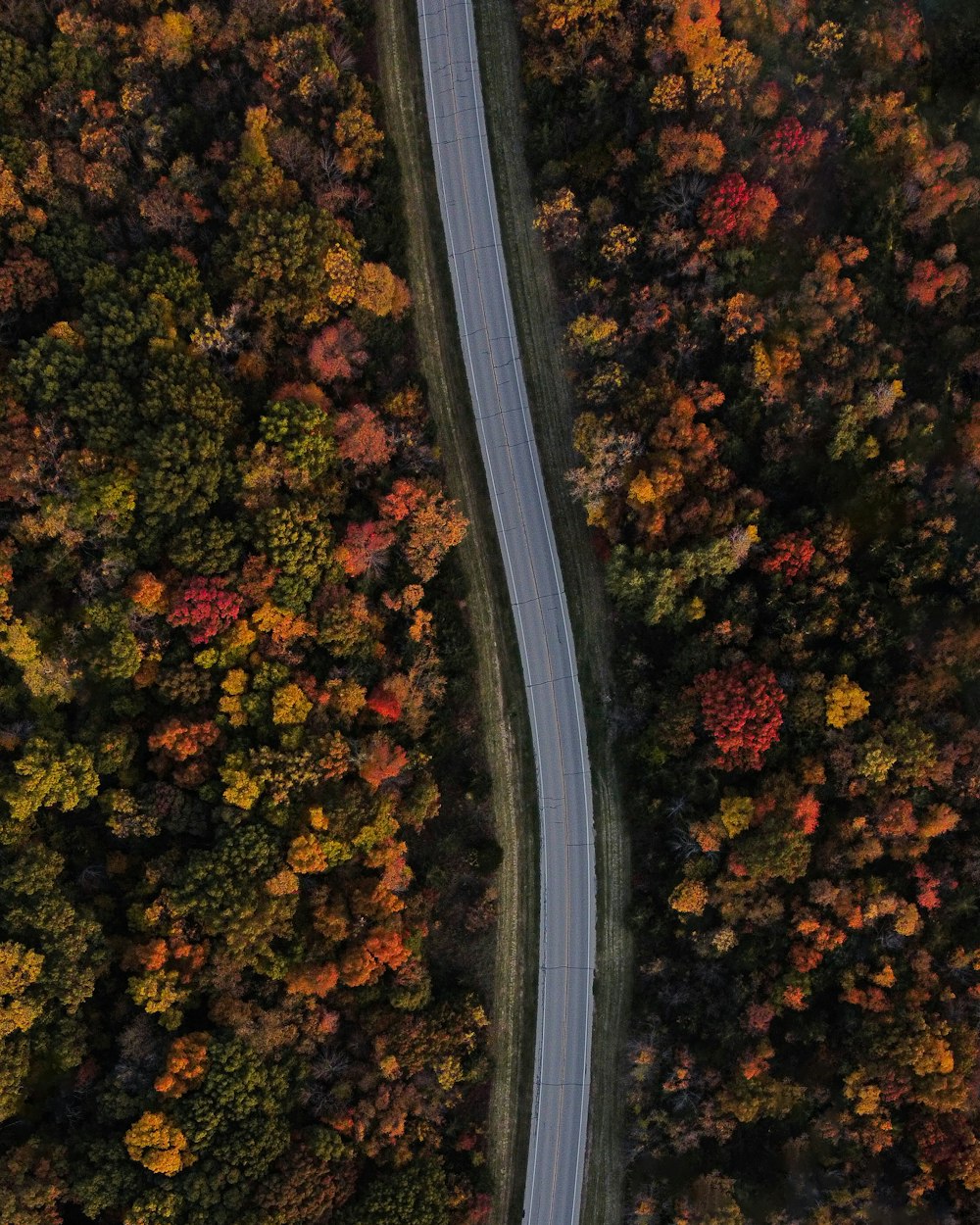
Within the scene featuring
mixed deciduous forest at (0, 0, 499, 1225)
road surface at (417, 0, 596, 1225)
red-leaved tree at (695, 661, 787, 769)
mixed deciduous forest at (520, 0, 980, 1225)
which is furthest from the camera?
road surface at (417, 0, 596, 1225)

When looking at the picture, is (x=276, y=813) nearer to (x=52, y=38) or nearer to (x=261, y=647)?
(x=261, y=647)

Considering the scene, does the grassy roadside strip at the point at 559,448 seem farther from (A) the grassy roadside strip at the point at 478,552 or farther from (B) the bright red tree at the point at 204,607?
(B) the bright red tree at the point at 204,607

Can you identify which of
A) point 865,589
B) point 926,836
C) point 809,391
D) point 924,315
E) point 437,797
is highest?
point 924,315

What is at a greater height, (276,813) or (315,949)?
(276,813)

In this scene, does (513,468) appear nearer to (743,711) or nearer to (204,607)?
(743,711)

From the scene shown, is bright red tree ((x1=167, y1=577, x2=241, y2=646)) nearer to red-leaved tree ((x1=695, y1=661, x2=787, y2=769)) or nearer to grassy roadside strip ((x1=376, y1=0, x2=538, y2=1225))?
grassy roadside strip ((x1=376, y1=0, x2=538, y2=1225))

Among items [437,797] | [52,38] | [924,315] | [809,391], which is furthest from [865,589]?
[52,38]

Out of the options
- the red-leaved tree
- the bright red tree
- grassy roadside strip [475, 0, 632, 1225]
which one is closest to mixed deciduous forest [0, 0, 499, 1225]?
the bright red tree

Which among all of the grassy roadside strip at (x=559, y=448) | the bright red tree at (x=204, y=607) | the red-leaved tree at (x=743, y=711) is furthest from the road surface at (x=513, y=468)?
the bright red tree at (x=204, y=607)
